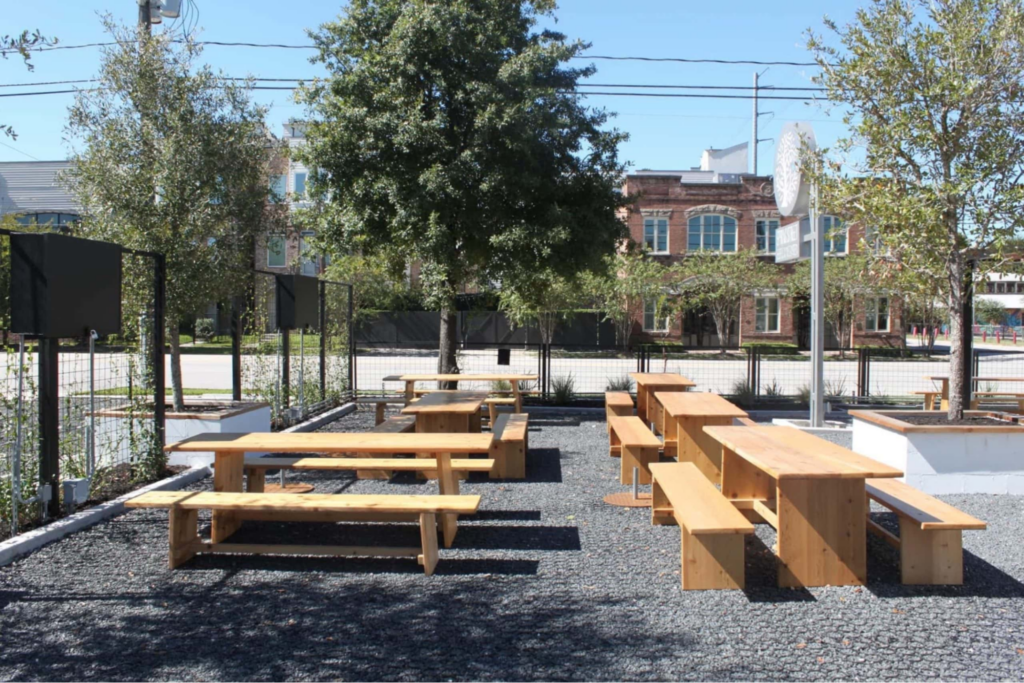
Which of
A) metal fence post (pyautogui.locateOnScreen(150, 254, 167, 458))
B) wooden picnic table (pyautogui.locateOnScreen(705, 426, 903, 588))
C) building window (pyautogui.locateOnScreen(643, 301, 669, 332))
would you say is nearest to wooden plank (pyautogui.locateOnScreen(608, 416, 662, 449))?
wooden picnic table (pyautogui.locateOnScreen(705, 426, 903, 588))

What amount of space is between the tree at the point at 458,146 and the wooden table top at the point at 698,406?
3627 mm

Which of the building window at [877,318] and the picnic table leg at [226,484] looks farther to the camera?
the building window at [877,318]

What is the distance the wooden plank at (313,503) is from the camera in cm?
503

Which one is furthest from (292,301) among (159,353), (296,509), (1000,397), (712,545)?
(1000,397)

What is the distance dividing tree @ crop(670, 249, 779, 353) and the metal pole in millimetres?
21148

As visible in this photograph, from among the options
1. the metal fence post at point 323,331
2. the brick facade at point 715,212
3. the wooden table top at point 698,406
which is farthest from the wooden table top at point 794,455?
the brick facade at point 715,212

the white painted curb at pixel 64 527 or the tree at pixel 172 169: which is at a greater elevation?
the tree at pixel 172 169

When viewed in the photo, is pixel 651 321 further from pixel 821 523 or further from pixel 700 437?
pixel 821 523

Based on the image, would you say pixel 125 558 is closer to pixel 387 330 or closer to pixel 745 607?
pixel 745 607

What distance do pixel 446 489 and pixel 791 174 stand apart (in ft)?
23.8

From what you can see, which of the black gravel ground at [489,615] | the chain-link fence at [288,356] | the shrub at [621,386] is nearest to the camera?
the black gravel ground at [489,615]

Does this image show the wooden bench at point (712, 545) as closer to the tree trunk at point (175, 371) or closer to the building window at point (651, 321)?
the tree trunk at point (175, 371)

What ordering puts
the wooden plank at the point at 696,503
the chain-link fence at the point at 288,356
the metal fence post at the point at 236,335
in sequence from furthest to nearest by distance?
1. the chain-link fence at the point at 288,356
2. the metal fence post at the point at 236,335
3. the wooden plank at the point at 696,503

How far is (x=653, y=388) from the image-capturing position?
1102cm
